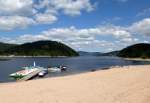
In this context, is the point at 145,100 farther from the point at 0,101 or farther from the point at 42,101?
the point at 0,101

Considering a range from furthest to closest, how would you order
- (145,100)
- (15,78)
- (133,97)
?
(15,78) < (133,97) < (145,100)

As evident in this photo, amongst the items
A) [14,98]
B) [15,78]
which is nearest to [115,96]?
→ [14,98]

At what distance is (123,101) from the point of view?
1847 centimetres

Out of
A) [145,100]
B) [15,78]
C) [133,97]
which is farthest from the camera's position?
[15,78]

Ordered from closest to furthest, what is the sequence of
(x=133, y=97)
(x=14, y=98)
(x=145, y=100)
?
(x=145, y=100)
(x=133, y=97)
(x=14, y=98)

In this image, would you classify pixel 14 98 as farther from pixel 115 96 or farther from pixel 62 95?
pixel 115 96

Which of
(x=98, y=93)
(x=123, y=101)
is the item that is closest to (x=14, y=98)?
(x=98, y=93)

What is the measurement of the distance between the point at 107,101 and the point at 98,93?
381 centimetres

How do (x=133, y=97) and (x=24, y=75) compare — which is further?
(x=24, y=75)

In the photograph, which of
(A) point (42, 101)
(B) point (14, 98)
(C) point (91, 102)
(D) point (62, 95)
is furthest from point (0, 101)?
(C) point (91, 102)

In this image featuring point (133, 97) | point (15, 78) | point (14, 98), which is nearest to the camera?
point (133, 97)

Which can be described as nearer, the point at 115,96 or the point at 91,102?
the point at 91,102

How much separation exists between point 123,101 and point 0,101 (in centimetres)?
908

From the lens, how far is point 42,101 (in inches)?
768
